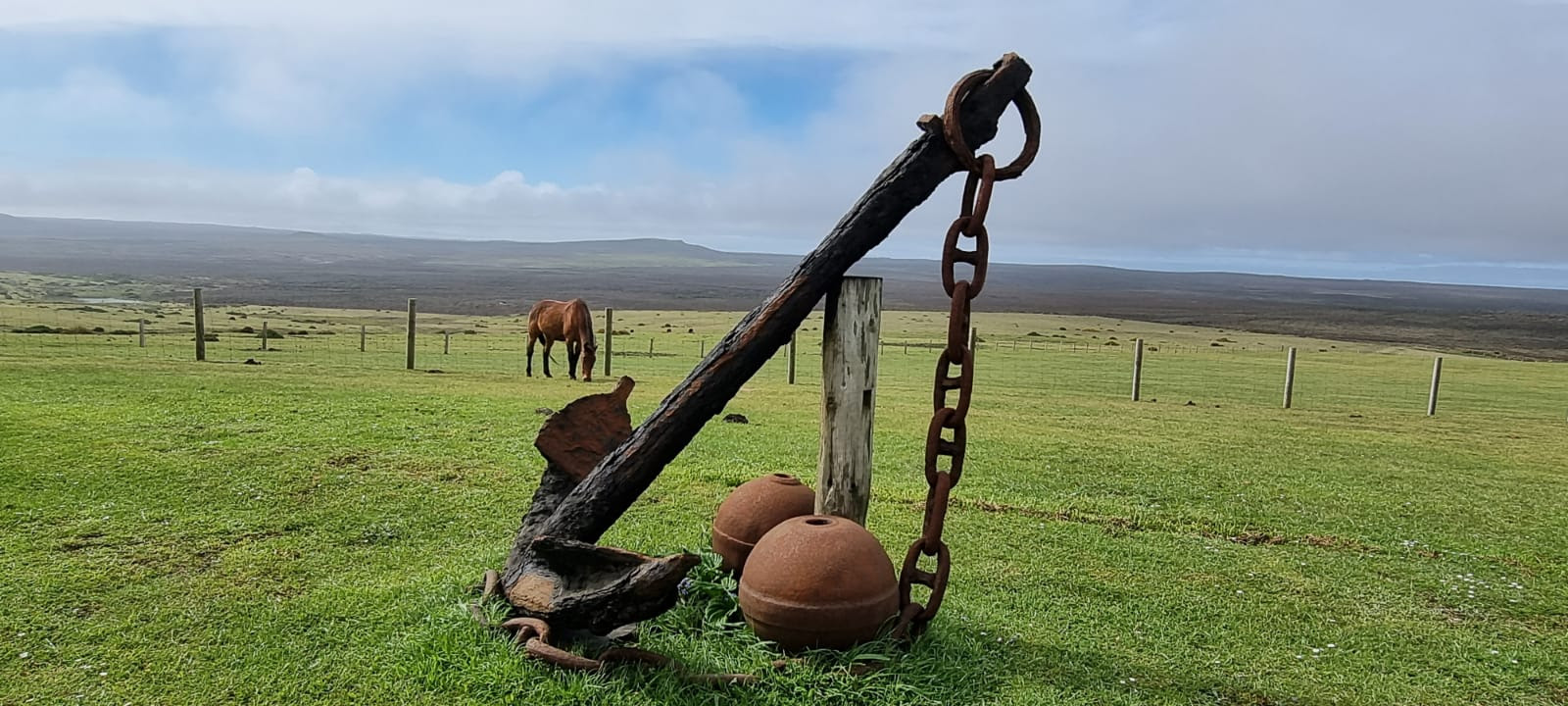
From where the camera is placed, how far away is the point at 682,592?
5.91 metres

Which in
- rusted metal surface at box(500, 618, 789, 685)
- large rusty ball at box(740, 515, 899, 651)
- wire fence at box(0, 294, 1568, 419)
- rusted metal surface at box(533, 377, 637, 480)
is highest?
rusted metal surface at box(533, 377, 637, 480)

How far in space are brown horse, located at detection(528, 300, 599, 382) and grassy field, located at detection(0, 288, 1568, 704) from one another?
14.9ft

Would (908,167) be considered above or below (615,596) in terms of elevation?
above

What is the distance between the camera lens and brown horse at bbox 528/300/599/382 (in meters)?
21.6

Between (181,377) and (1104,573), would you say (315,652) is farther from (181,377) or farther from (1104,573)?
(181,377)

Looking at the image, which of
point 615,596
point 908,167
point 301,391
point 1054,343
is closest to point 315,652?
point 615,596

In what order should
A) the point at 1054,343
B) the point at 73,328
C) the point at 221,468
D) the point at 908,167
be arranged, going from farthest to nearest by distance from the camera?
1. the point at 1054,343
2. the point at 73,328
3. the point at 221,468
4. the point at 908,167

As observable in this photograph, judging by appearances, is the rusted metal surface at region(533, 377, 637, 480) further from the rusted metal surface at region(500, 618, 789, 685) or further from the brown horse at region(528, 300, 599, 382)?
the brown horse at region(528, 300, 599, 382)

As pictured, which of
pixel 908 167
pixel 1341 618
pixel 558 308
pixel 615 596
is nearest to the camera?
pixel 615 596

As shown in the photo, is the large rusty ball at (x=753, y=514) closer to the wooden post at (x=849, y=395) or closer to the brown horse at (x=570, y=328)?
the wooden post at (x=849, y=395)

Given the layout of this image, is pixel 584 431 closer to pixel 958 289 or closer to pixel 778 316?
pixel 778 316

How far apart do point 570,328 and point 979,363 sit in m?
16.4

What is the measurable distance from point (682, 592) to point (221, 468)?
19.3ft

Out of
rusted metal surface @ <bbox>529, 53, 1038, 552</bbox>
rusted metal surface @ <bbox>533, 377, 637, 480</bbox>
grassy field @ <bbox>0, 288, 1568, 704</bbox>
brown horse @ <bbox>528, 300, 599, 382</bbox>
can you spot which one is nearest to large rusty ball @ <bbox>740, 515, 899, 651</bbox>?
grassy field @ <bbox>0, 288, 1568, 704</bbox>
